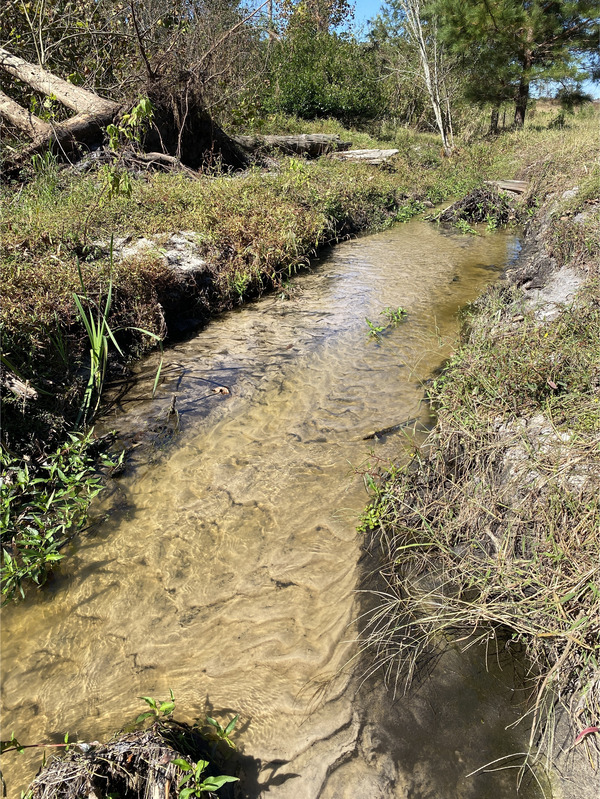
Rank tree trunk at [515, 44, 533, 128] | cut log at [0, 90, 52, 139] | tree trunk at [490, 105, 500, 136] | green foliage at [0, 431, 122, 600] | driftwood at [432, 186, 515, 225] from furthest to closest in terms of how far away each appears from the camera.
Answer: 1. tree trunk at [490, 105, 500, 136]
2. tree trunk at [515, 44, 533, 128]
3. driftwood at [432, 186, 515, 225]
4. cut log at [0, 90, 52, 139]
5. green foliage at [0, 431, 122, 600]

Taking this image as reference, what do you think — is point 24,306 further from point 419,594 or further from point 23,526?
point 419,594

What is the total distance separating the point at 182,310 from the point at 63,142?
457cm

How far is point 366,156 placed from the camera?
43.3ft

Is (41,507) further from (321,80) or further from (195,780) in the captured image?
(321,80)

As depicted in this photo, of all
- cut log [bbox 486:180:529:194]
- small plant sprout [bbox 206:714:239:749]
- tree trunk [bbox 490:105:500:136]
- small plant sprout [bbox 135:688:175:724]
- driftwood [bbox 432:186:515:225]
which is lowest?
small plant sprout [bbox 206:714:239:749]

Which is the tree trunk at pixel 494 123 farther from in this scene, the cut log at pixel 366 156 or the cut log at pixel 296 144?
the cut log at pixel 296 144

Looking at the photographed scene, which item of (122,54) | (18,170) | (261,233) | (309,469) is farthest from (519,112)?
(309,469)

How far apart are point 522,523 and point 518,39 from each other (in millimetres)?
19734

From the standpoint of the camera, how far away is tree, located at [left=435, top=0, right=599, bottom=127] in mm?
15188

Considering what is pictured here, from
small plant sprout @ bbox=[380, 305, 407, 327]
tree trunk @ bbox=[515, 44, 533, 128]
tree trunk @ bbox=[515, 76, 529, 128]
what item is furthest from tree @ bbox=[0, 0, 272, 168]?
tree trunk @ bbox=[515, 76, 529, 128]

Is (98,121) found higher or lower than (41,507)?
higher

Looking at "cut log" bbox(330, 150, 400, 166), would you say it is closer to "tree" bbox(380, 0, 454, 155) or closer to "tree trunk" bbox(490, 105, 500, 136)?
"tree" bbox(380, 0, 454, 155)

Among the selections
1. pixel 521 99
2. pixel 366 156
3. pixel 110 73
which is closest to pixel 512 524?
pixel 110 73

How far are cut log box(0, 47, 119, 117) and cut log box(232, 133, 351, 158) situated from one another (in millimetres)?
3688
